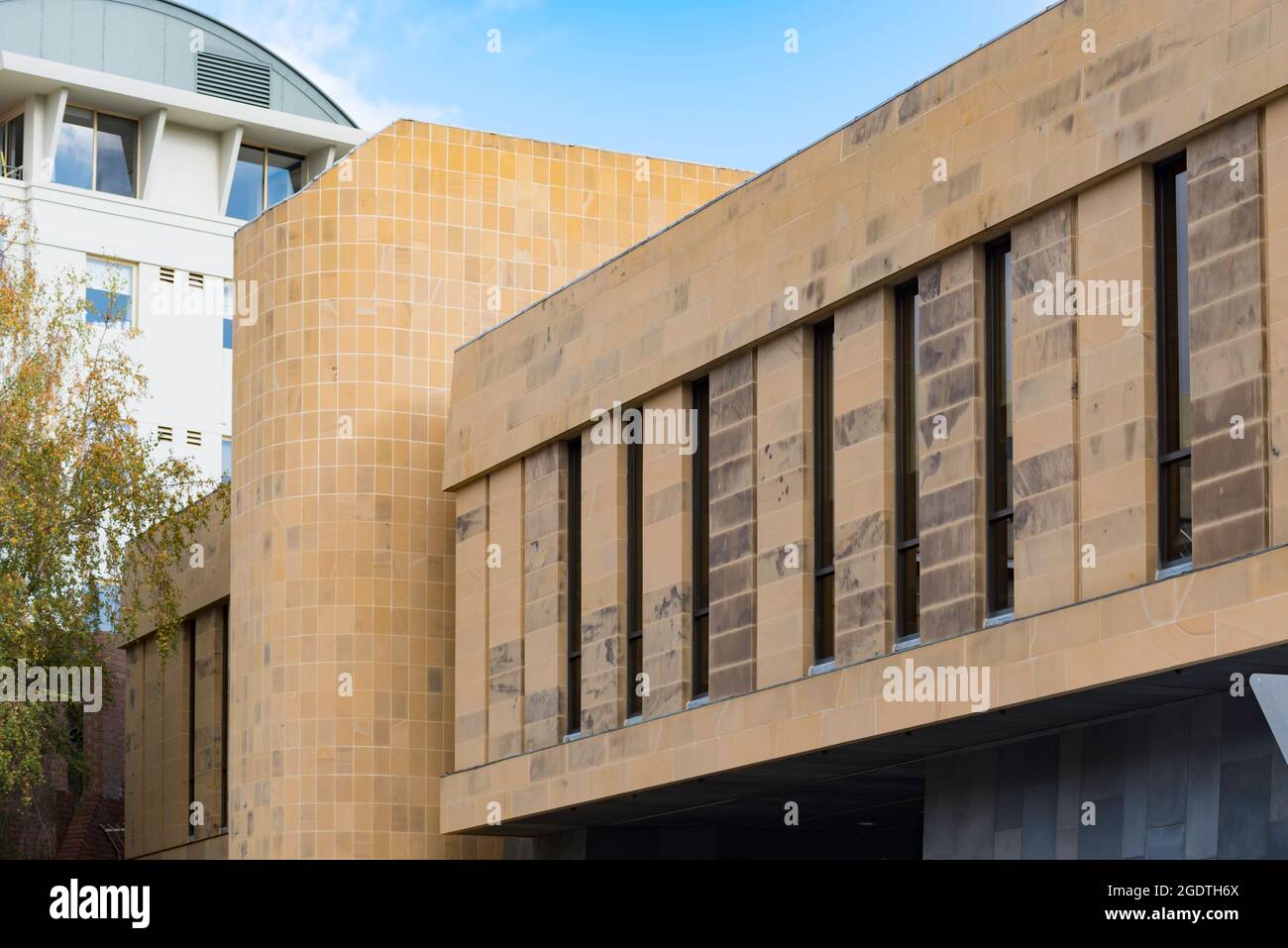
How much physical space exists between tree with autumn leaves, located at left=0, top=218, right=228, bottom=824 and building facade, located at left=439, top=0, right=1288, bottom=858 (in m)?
8.81

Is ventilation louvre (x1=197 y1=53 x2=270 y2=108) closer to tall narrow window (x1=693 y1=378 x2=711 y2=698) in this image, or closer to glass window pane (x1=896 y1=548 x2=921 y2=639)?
tall narrow window (x1=693 y1=378 x2=711 y2=698)

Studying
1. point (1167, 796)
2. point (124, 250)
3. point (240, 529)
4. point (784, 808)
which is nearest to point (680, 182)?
point (240, 529)

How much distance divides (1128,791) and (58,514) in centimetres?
2126

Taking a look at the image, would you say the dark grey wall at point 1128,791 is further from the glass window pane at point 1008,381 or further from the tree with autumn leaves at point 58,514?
the tree with autumn leaves at point 58,514

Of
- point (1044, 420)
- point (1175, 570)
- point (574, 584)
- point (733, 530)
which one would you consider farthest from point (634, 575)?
point (1175, 570)

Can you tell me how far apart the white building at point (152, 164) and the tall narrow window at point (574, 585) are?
118 feet

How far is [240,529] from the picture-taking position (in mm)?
34406

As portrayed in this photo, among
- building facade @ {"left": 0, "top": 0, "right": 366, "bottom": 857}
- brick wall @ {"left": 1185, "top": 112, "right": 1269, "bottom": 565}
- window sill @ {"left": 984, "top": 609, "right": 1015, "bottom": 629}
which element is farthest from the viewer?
building facade @ {"left": 0, "top": 0, "right": 366, "bottom": 857}

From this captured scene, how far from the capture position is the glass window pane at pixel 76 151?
210 ft

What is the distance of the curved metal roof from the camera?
64.9m

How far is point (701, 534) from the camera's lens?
88.9 ft

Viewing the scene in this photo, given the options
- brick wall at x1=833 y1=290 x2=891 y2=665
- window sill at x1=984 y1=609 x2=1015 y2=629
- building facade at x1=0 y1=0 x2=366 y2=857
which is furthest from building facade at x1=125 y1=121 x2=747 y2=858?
building facade at x1=0 y1=0 x2=366 y2=857

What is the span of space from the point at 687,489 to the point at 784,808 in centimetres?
442
